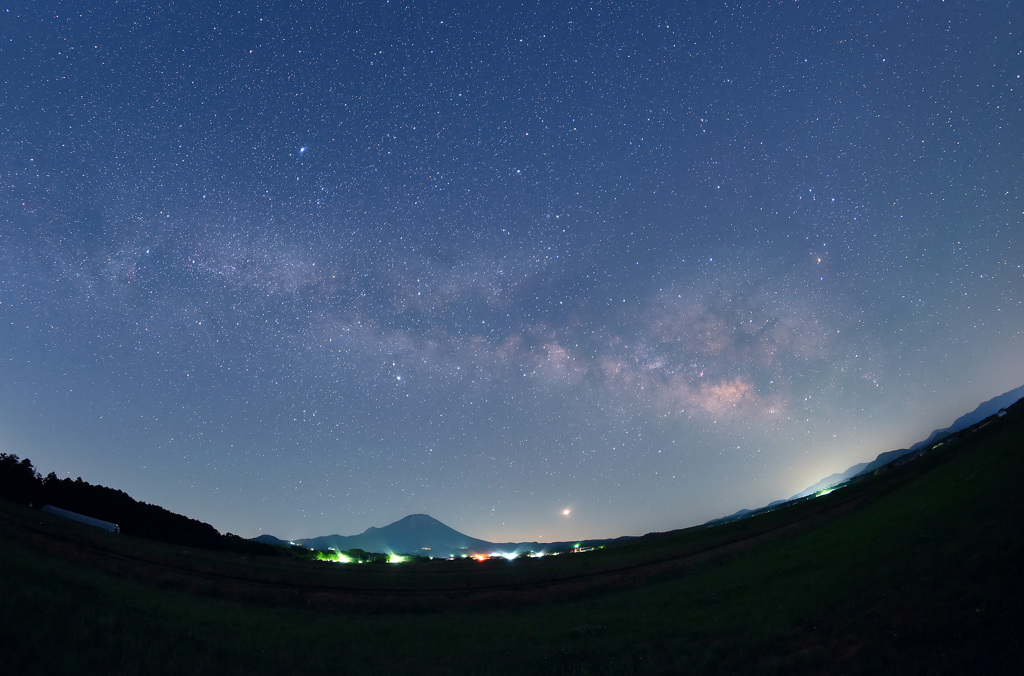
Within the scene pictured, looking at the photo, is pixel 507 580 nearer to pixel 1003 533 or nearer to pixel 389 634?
pixel 389 634

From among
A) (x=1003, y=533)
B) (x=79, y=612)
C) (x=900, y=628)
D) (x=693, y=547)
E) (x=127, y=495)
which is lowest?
(x=693, y=547)

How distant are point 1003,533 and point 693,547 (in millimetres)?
41942

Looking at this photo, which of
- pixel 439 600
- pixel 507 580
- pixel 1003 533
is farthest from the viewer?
pixel 507 580

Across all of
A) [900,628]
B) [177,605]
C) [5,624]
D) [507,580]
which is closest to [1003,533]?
[900,628]

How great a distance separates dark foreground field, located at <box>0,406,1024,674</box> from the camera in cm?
Answer: 1052

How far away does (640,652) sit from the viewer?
15766mm

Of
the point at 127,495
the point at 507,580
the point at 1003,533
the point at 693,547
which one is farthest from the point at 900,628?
the point at 127,495

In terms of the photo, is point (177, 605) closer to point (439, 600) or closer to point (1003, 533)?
point (439, 600)

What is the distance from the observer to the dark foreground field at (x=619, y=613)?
1052 centimetres

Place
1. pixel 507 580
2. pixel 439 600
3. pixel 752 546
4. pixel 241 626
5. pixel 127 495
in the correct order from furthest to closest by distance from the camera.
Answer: pixel 127 495 < pixel 507 580 < pixel 752 546 < pixel 439 600 < pixel 241 626

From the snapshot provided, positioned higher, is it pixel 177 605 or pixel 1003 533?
pixel 1003 533

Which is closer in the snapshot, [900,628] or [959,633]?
[959,633]

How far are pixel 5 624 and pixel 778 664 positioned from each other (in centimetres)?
1828

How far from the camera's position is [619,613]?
24375 millimetres
